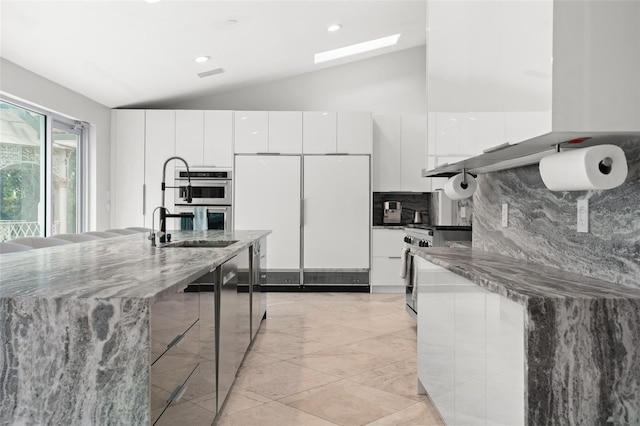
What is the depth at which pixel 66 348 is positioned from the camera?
4.03 ft

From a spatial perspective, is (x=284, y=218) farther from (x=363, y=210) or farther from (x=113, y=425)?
(x=113, y=425)

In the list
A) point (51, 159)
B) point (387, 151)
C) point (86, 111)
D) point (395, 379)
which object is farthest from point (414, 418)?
point (86, 111)

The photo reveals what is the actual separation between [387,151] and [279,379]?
156 inches

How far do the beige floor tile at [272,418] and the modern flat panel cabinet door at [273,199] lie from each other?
3583mm

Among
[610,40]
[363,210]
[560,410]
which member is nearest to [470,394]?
[560,410]

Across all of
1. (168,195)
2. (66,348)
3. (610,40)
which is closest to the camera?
(66,348)

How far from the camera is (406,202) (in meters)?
6.70

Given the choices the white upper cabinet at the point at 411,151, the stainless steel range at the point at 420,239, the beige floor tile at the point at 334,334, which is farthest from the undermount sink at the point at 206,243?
the white upper cabinet at the point at 411,151

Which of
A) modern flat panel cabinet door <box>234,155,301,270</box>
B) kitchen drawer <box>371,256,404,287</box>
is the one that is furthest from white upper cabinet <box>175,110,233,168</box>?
kitchen drawer <box>371,256,404,287</box>

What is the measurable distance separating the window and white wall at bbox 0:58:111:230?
A: 0.13 meters

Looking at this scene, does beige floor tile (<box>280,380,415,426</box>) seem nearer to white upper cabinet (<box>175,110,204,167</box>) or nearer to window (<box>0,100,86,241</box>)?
window (<box>0,100,86,241</box>)

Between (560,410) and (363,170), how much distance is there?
16.2ft

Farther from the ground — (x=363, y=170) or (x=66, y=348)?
(x=363, y=170)

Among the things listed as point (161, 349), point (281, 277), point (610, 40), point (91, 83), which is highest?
point (91, 83)
